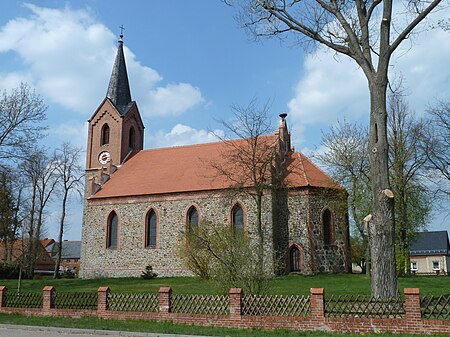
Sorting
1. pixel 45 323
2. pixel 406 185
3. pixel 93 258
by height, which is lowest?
pixel 45 323

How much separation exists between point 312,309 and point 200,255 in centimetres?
1254

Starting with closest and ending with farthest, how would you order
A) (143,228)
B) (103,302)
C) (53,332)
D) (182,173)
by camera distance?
(53,332) < (103,302) < (143,228) < (182,173)

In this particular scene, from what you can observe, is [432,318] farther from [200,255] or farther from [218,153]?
[218,153]

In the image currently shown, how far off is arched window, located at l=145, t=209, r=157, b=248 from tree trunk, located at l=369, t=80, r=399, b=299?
2217 cm

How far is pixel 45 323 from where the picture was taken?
14.4 metres

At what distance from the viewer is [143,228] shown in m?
33.1

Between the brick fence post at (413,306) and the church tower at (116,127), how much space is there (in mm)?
30432

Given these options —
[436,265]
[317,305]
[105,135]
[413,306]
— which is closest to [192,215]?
[105,135]

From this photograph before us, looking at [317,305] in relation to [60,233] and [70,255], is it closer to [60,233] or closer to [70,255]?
[60,233]

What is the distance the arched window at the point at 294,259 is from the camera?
2931 centimetres

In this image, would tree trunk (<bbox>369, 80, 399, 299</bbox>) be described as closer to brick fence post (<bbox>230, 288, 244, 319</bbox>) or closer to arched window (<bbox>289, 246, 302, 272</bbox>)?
brick fence post (<bbox>230, 288, 244, 319</bbox>)

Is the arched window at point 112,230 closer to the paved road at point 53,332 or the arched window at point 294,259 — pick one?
the arched window at point 294,259

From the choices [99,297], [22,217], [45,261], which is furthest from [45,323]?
[45,261]

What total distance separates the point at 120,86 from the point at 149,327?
103 feet
